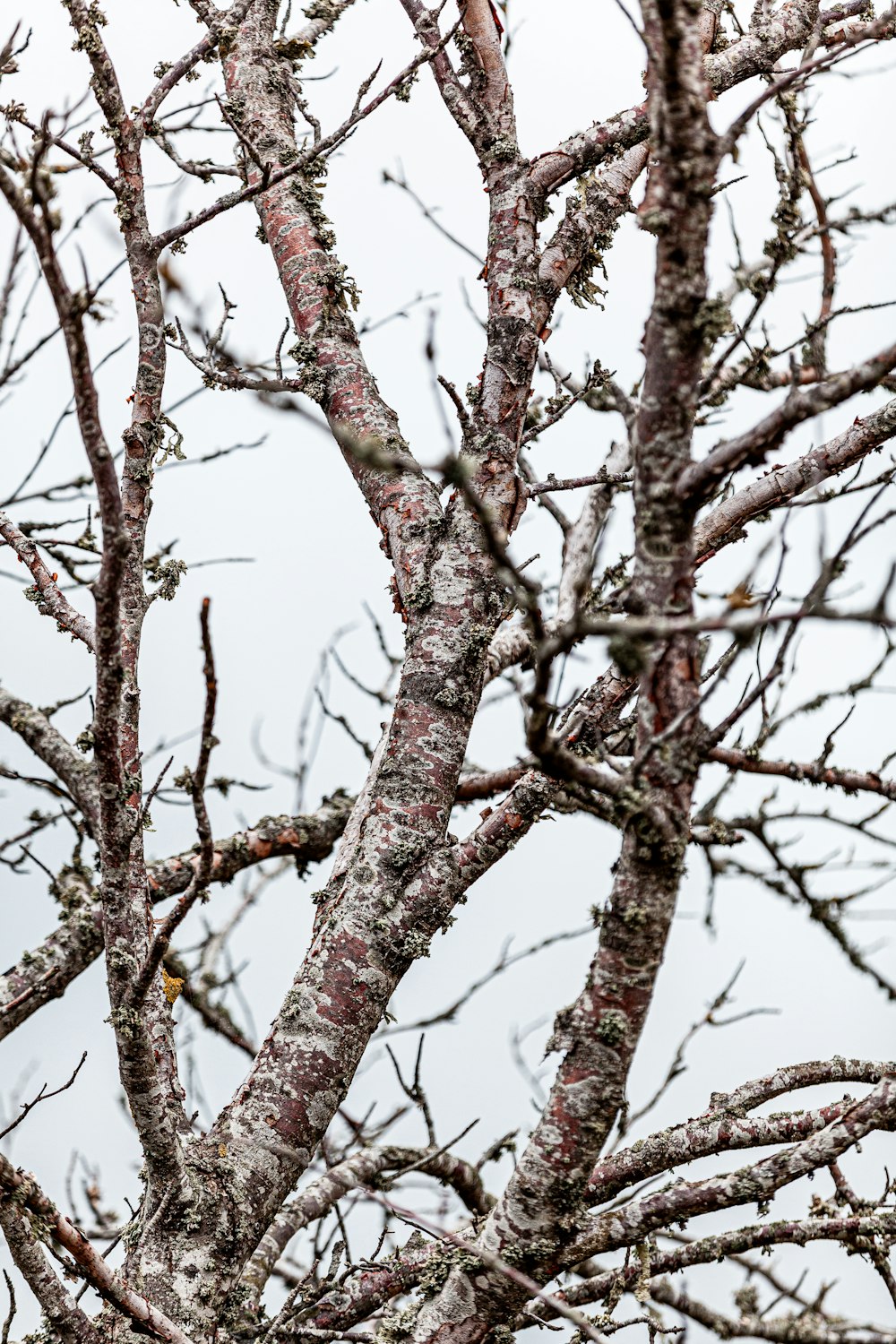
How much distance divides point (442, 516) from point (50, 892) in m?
2.41

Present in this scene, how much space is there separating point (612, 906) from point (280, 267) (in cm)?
277

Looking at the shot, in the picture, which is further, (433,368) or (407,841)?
(407,841)

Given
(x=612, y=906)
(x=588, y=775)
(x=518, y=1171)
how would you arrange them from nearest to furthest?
(x=588, y=775) → (x=612, y=906) → (x=518, y=1171)

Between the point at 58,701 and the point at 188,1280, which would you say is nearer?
the point at 188,1280

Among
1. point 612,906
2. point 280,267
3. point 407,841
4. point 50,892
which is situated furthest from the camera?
point 50,892

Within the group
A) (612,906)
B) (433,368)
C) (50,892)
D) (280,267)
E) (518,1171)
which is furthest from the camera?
(50,892)

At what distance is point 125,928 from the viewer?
8.70 feet

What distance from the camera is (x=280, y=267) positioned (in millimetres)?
3961

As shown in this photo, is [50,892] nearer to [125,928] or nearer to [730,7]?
[125,928]

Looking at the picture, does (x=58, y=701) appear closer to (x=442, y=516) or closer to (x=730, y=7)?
(x=442, y=516)

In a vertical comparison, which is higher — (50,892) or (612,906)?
(50,892)

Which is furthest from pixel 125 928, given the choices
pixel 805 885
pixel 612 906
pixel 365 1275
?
pixel 805 885

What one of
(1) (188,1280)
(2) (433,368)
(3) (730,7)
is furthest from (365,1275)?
(3) (730,7)

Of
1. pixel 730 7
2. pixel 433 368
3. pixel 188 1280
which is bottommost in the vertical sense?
pixel 188 1280
